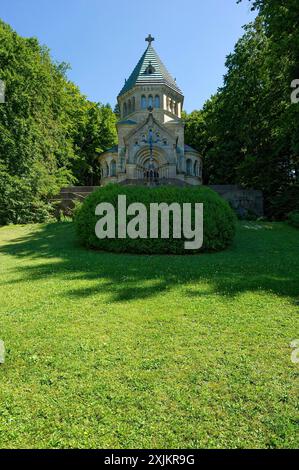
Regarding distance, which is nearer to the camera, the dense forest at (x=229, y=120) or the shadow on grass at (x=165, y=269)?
the shadow on grass at (x=165, y=269)

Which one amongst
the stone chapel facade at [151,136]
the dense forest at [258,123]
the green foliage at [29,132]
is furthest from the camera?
the stone chapel facade at [151,136]

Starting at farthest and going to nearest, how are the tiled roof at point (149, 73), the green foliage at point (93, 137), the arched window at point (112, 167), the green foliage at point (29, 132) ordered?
the green foliage at point (93, 137)
the tiled roof at point (149, 73)
the arched window at point (112, 167)
the green foliage at point (29, 132)

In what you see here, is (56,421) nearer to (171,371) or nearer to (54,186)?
(171,371)

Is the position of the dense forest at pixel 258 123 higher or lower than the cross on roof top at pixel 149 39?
lower

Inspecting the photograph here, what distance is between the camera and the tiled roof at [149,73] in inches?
1521

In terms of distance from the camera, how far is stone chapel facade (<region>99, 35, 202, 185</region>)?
32688 millimetres

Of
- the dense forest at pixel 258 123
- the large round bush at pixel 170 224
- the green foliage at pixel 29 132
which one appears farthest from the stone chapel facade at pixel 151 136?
the large round bush at pixel 170 224

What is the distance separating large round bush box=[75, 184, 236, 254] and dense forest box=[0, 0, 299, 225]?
746cm

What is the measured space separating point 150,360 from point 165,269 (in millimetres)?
4563

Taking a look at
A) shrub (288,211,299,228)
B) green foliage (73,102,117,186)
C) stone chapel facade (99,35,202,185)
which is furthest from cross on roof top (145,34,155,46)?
shrub (288,211,299,228)

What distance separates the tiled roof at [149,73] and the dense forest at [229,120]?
10.5 meters

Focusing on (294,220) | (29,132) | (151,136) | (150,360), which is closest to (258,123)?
(151,136)

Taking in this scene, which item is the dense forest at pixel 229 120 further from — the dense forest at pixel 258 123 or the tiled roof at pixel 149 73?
the tiled roof at pixel 149 73
